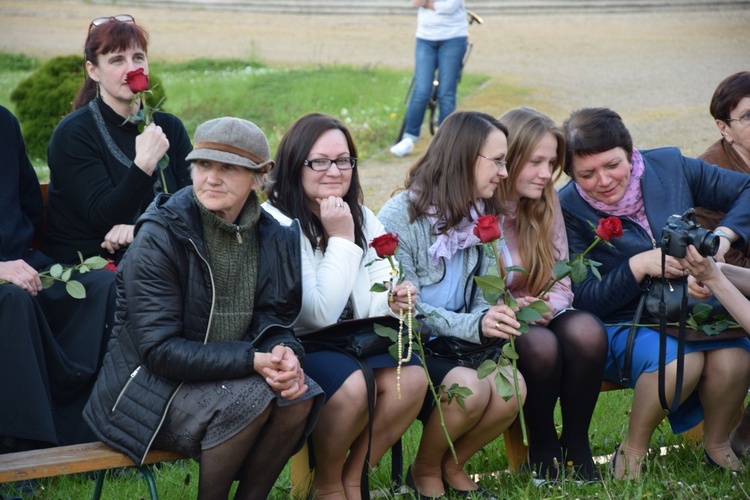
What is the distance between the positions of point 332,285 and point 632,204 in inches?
57.7

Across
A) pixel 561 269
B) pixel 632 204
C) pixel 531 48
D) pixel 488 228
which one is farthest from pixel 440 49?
pixel 531 48

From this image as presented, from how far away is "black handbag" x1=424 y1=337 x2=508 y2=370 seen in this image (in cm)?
385

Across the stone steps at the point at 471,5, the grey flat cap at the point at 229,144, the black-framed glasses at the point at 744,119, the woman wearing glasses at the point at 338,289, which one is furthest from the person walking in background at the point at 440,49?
the stone steps at the point at 471,5

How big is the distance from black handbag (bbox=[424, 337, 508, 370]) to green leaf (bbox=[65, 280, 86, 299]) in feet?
4.51

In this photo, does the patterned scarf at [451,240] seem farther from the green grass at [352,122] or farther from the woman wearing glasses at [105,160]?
the woman wearing glasses at [105,160]

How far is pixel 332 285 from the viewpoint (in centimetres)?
366

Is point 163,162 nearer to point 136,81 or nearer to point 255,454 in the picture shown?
point 136,81

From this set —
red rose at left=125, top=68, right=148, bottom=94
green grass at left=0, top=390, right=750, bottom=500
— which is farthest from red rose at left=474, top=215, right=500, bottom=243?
red rose at left=125, top=68, right=148, bottom=94

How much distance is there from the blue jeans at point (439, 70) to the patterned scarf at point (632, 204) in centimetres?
557

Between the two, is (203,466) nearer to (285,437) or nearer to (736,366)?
(285,437)

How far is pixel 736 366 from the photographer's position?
13.2 ft

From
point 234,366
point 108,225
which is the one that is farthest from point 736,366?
point 108,225

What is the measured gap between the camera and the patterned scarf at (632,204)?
14.2 ft

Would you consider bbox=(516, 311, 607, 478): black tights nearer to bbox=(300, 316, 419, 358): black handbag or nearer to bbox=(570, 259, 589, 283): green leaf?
bbox=(570, 259, 589, 283): green leaf
